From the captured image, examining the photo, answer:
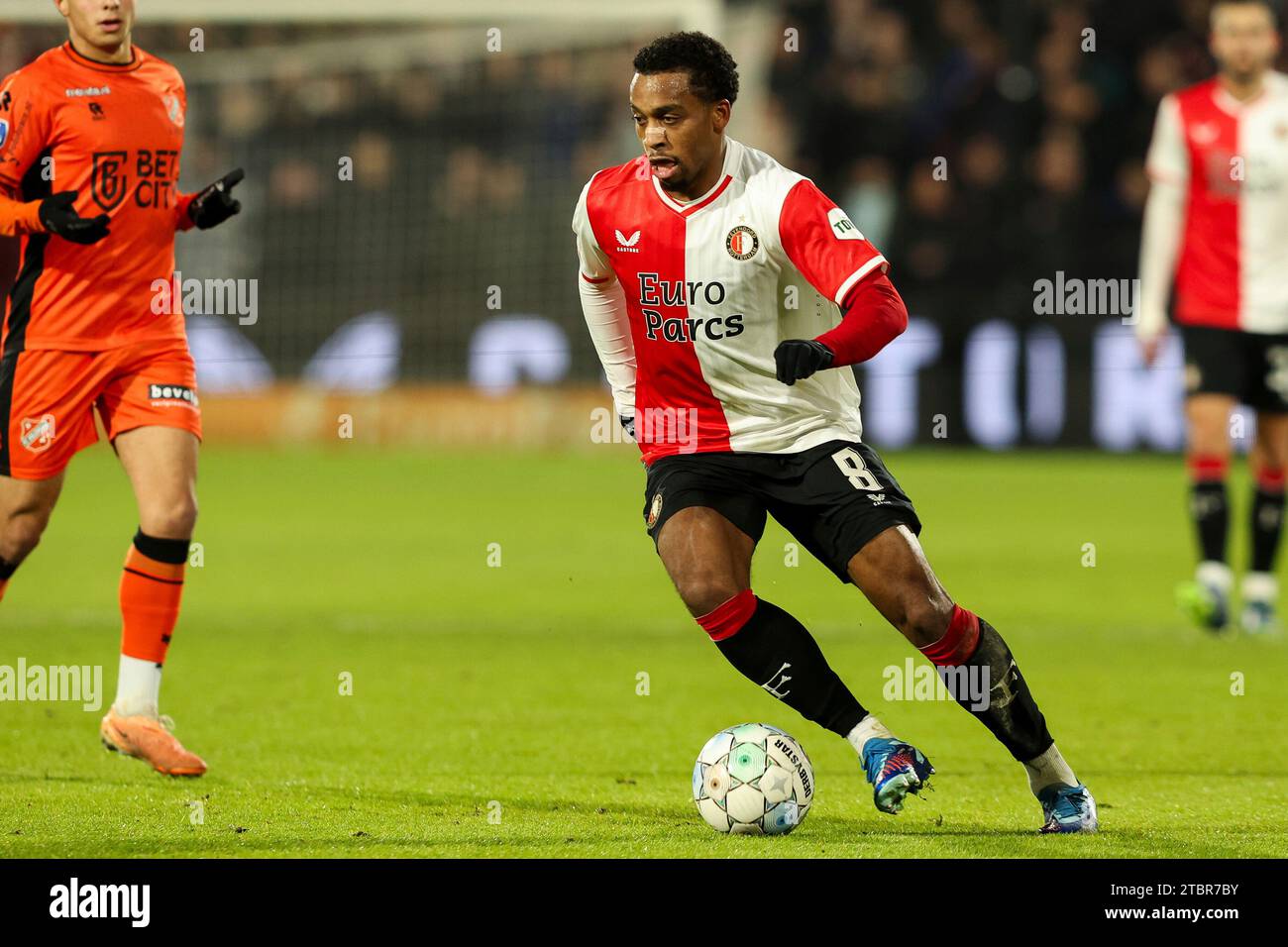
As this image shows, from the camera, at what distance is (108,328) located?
6375 millimetres

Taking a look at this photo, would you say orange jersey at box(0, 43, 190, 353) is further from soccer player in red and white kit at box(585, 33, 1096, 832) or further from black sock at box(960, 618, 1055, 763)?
black sock at box(960, 618, 1055, 763)

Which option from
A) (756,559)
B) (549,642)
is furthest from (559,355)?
(549,642)

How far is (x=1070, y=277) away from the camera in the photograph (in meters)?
18.7

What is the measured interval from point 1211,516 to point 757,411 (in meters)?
4.77

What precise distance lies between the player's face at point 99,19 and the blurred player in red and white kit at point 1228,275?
546 centimetres

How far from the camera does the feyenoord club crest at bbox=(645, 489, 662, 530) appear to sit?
5520 mm

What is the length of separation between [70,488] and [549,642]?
8365 mm

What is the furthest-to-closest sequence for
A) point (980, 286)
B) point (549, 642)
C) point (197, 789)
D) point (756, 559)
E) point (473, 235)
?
point (473, 235) < point (980, 286) < point (756, 559) < point (549, 642) < point (197, 789)

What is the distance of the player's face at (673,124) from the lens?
5340 millimetres

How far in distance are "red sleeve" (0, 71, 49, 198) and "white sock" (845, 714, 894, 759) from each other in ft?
10.1
